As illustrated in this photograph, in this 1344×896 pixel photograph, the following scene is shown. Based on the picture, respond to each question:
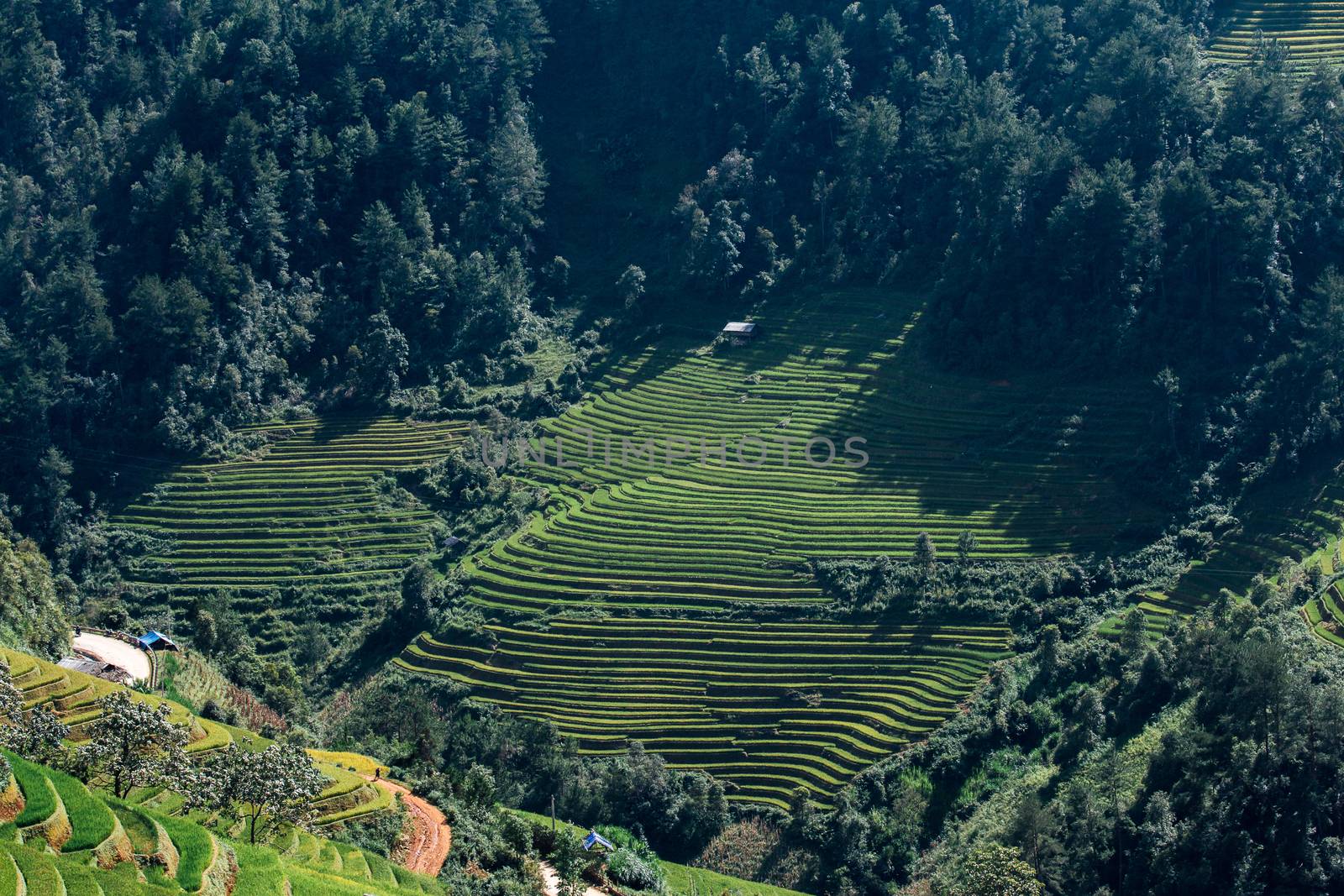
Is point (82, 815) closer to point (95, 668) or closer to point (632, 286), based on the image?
point (95, 668)

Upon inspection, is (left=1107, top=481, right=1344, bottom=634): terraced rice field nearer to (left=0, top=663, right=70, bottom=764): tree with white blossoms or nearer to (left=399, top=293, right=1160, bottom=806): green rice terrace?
(left=399, top=293, right=1160, bottom=806): green rice terrace

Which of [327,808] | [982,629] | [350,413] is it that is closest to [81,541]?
[350,413]

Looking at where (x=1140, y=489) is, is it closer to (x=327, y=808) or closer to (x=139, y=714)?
(x=327, y=808)

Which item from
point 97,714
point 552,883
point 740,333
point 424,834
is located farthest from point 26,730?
point 740,333

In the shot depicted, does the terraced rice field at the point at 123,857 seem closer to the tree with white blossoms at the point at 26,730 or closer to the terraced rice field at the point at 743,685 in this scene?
the tree with white blossoms at the point at 26,730

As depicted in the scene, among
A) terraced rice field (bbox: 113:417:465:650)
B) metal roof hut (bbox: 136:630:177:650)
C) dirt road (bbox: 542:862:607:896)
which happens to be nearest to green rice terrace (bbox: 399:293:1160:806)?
terraced rice field (bbox: 113:417:465:650)

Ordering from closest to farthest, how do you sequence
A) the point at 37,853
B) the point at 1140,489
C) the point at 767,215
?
the point at 37,853 < the point at 1140,489 < the point at 767,215

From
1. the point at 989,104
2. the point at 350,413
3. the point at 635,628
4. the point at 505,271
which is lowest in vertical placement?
the point at 635,628
